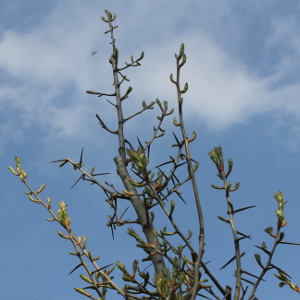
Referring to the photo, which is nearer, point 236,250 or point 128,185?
point 236,250

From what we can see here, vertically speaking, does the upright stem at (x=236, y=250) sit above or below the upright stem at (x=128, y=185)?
below

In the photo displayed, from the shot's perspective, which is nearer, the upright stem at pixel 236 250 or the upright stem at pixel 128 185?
the upright stem at pixel 236 250

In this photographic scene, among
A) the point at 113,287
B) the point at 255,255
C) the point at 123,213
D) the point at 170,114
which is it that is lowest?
the point at 113,287

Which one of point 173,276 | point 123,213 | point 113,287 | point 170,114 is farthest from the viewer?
point 170,114

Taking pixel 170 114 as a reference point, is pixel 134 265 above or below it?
below

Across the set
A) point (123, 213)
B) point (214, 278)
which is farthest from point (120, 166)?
point (214, 278)

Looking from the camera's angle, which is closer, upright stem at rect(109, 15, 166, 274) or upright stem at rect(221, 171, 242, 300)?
upright stem at rect(221, 171, 242, 300)

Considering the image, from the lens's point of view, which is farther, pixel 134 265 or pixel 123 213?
pixel 123 213

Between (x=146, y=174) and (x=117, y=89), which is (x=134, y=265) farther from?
(x=117, y=89)

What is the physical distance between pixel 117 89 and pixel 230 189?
8.74ft

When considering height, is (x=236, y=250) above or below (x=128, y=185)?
below

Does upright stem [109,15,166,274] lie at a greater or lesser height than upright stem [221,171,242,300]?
greater

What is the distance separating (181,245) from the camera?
300 centimetres

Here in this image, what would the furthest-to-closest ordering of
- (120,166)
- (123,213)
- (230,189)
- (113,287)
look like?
(120,166)
(123,213)
(113,287)
(230,189)
